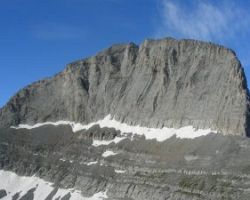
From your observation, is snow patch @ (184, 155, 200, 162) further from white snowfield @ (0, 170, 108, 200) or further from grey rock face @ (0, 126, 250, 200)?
white snowfield @ (0, 170, 108, 200)

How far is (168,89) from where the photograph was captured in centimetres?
17212

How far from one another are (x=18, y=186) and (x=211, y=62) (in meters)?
65.4

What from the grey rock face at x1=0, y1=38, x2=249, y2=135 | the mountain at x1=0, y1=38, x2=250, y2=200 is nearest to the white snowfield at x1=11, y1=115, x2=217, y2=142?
the mountain at x1=0, y1=38, x2=250, y2=200

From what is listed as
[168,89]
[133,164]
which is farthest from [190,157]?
[168,89]

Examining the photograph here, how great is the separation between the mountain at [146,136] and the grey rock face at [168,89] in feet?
1.00

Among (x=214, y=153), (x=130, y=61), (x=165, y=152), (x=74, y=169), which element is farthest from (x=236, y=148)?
(x=130, y=61)

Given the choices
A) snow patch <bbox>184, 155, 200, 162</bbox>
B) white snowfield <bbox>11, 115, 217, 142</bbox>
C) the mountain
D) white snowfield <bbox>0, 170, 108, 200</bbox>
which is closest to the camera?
the mountain

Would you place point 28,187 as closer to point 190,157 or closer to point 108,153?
point 108,153

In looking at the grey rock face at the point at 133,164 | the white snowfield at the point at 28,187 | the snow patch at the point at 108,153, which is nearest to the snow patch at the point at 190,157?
the grey rock face at the point at 133,164

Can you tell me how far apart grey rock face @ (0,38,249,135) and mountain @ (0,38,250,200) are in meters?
0.31

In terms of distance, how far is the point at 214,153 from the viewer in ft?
446

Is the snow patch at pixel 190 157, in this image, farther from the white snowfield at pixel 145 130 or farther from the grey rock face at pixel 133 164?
the white snowfield at pixel 145 130

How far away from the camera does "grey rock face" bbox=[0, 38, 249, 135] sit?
5920 inches

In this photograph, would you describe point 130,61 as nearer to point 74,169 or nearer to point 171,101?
point 171,101
